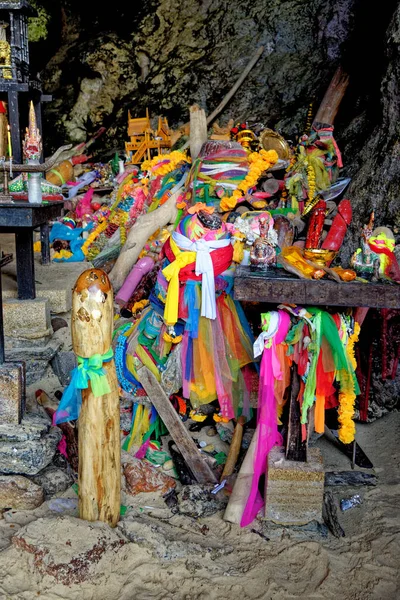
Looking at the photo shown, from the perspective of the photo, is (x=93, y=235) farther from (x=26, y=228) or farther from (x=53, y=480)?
(x=53, y=480)

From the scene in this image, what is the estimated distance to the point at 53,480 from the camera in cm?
391

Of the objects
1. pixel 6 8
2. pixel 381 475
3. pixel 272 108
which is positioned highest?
pixel 6 8

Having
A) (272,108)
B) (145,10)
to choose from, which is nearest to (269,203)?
(272,108)

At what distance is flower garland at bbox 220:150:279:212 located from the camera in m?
6.10

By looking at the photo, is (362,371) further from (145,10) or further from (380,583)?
(145,10)

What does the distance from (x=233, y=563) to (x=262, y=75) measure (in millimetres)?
8937

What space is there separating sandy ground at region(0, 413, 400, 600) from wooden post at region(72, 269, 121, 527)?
15 centimetres

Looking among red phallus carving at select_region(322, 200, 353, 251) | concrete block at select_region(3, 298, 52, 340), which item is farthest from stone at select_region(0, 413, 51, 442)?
red phallus carving at select_region(322, 200, 353, 251)

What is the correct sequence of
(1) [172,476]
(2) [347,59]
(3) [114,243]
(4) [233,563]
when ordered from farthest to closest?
(2) [347,59], (3) [114,243], (1) [172,476], (4) [233,563]

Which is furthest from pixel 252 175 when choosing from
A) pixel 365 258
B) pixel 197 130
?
pixel 365 258

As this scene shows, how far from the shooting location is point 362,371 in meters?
4.49

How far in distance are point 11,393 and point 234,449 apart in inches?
68.5

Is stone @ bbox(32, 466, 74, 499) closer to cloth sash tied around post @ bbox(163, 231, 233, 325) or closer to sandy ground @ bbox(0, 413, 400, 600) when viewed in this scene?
sandy ground @ bbox(0, 413, 400, 600)

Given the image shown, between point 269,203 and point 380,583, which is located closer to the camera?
point 380,583
